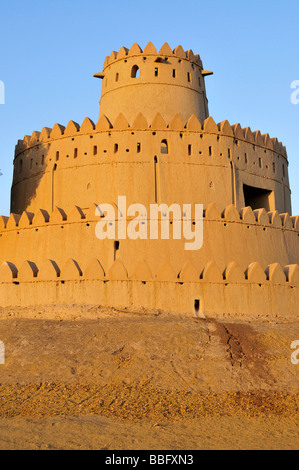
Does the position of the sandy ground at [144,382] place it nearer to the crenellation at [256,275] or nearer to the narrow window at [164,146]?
the crenellation at [256,275]

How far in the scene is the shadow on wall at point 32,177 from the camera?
1888cm

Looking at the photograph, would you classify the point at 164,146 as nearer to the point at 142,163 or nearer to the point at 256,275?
the point at 142,163

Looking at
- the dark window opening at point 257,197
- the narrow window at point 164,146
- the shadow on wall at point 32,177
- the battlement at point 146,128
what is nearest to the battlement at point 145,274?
the shadow on wall at point 32,177

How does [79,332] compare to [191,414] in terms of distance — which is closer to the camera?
[191,414]

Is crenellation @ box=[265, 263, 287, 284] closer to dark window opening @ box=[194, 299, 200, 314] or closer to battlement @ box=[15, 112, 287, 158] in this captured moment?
dark window opening @ box=[194, 299, 200, 314]

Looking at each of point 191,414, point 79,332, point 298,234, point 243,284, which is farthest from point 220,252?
point 191,414

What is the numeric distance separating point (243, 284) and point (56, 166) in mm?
9600

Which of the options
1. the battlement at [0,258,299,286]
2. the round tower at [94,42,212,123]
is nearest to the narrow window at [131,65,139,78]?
the round tower at [94,42,212,123]

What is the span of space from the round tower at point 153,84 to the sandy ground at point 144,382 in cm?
1202

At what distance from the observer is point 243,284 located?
13.4m

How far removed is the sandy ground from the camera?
624cm

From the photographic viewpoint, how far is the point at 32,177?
774 inches

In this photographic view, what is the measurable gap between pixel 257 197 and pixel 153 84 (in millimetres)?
7204

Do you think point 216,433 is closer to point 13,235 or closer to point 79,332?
point 79,332
